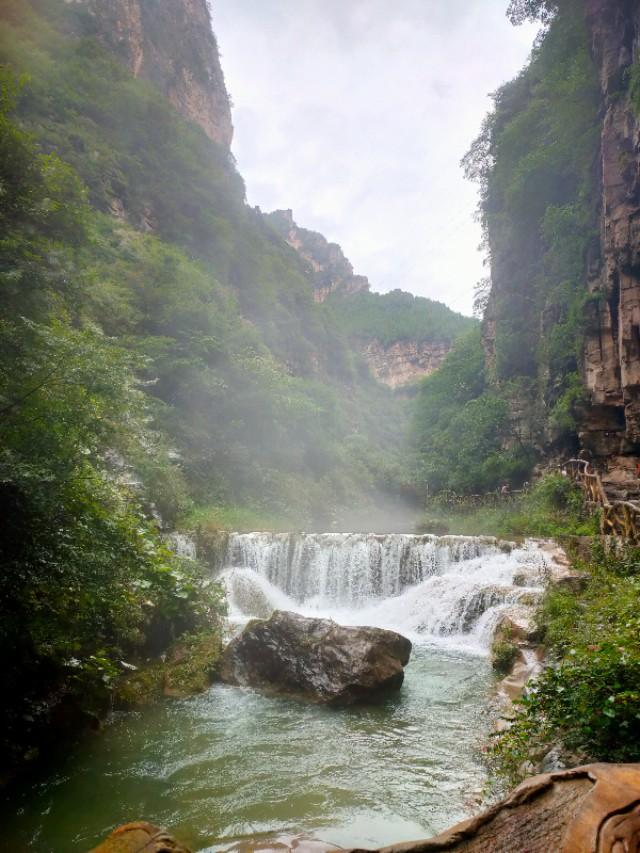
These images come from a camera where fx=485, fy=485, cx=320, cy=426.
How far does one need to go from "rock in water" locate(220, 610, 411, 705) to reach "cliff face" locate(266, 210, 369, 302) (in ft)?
293

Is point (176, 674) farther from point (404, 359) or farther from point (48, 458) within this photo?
point (404, 359)

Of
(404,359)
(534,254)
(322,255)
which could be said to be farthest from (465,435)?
(322,255)

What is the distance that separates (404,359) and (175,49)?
54.1m

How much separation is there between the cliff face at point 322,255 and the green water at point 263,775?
90.8 meters

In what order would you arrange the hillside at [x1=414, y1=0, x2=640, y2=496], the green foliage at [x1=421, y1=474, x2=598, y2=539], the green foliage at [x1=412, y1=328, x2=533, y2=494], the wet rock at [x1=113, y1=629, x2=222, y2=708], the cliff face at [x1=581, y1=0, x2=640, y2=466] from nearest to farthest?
the wet rock at [x1=113, y1=629, x2=222, y2=708], the green foliage at [x1=421, y1=474, x2=598, y2=539], the cliff face at [x1=581, y1=0, x2=640, y2=466], the hillside at [x1=414, y1=0, x2=640, y2=496], the green foliage at [x1=412, y1=328, x2=533, y2=494]

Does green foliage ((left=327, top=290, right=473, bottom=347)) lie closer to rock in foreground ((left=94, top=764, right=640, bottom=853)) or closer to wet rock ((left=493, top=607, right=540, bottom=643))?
wet rock ((left=493, top=607, right=540, bottom=643))

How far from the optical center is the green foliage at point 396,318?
85438 mm

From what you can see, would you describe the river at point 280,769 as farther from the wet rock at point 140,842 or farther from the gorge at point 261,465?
the wet rock at point 140,842

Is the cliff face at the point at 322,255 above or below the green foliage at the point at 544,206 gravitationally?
above

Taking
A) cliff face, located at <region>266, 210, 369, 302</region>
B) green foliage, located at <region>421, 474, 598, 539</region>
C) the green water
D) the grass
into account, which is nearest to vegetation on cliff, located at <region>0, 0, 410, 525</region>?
the grass

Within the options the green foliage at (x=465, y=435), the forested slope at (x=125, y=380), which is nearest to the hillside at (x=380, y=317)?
the forested slope at (x=125, y=380)

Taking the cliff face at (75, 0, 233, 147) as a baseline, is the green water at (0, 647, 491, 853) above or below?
below

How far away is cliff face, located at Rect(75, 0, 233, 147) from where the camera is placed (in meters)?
38.9

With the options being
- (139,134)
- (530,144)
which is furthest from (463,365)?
(139,134)
